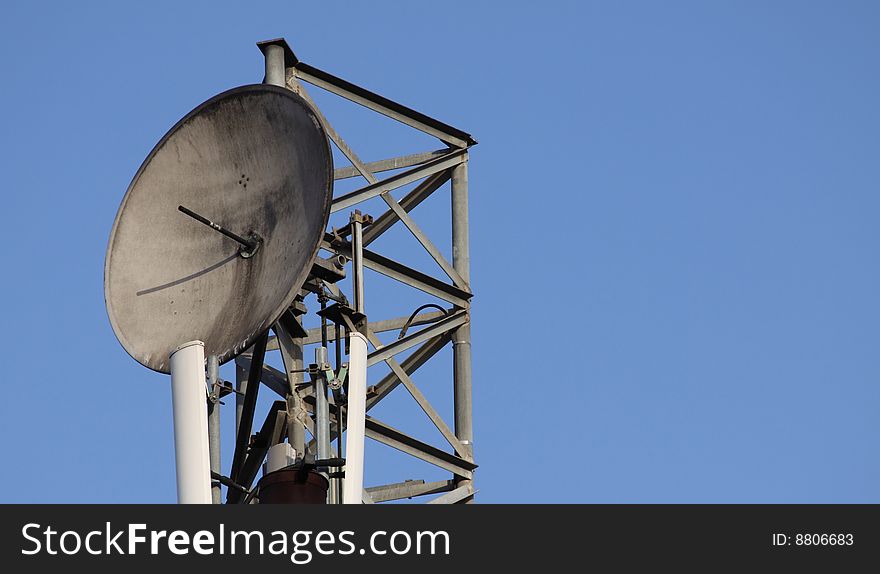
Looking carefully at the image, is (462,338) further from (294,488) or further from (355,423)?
(355,423)

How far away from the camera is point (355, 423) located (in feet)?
77.7

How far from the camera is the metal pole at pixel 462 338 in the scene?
2950 cm

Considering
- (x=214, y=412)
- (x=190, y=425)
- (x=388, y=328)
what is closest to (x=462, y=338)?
(x=388, y=328)

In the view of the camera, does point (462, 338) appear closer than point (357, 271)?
No

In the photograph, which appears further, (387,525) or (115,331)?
(115,331)

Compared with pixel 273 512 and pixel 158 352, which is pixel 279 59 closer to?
pixel 158 352

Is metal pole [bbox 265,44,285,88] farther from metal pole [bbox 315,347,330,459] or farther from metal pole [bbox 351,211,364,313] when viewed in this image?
metal pole [bbox 315,347,330,459]

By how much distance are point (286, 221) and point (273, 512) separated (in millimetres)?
5539

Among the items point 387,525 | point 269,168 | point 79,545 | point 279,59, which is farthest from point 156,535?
point 279,59

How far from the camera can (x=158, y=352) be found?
25.7m

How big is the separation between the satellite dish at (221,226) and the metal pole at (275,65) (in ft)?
5.85

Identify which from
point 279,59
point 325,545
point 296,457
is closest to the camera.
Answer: point 325,545

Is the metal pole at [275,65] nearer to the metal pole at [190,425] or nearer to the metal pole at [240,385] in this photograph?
the metal pole at [240,385]

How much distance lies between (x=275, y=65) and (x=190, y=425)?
7297 mm
